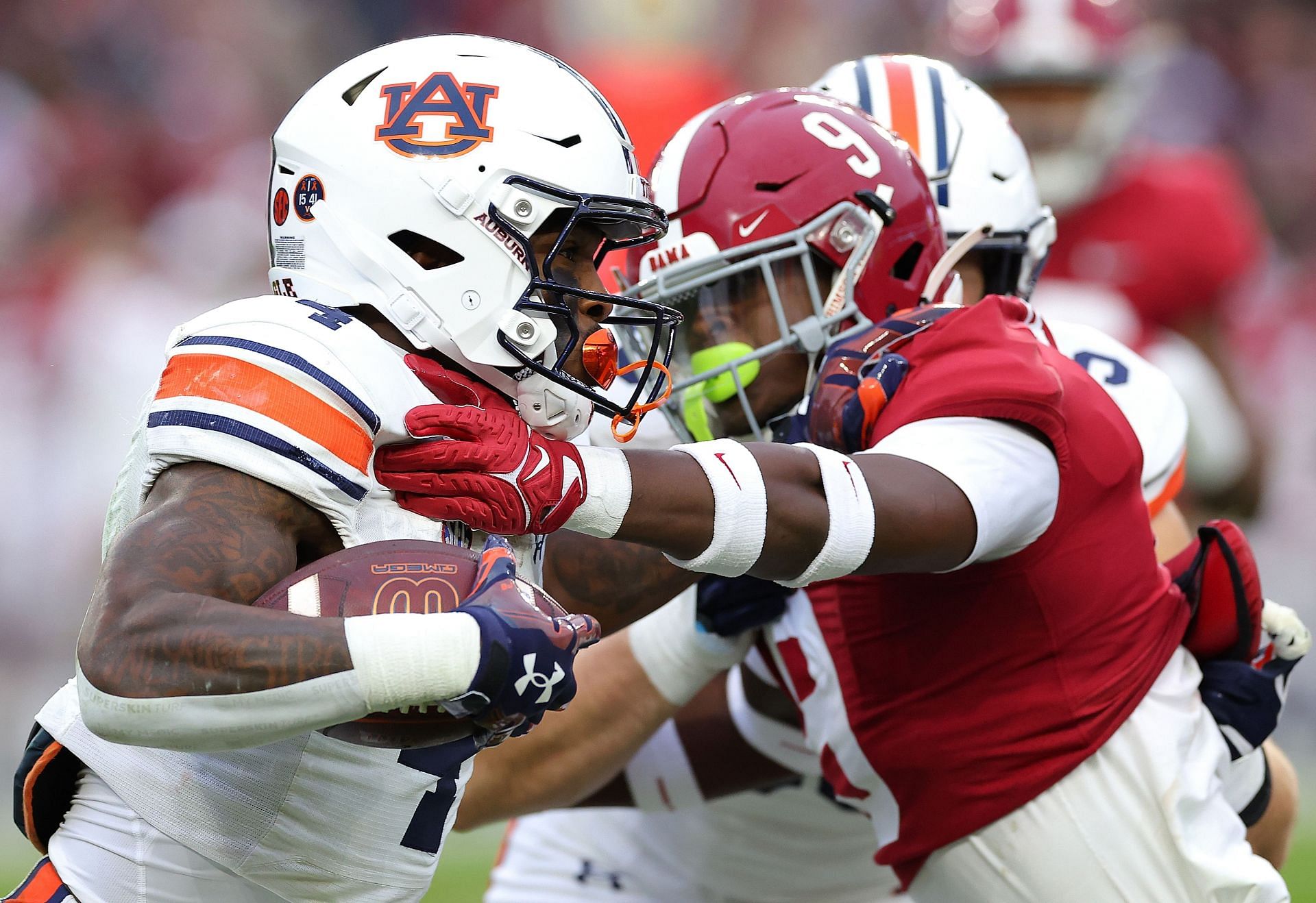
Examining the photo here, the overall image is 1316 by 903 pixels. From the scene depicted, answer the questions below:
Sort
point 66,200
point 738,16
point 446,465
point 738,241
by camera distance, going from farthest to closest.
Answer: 1. point 738,16
2. point 66,200
3. point 738,241
4. point 446,465

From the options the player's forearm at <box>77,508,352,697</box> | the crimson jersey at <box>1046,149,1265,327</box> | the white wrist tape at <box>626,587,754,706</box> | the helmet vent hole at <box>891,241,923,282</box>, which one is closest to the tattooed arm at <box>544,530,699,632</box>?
the white wrist tape at <box>626,587,754,706</box>

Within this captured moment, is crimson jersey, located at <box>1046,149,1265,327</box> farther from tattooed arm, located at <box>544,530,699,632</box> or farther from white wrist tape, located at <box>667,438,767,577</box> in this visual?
white wrist tape, located at <box>667,438,767,577</box>

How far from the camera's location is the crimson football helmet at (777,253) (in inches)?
112

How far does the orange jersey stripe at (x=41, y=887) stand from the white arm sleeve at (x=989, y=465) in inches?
47.1

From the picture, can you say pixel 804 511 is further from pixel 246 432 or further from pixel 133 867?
pixel 133 867

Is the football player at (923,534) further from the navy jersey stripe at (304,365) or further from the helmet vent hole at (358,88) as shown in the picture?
the helmet vent hole at (358,88)

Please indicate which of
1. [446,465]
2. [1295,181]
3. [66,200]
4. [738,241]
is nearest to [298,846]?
[446,465]

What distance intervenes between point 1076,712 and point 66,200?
24.6ft

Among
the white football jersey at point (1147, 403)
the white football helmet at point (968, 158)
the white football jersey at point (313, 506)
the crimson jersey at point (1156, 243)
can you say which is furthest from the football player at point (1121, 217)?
the white football jersey at point (313, 506)

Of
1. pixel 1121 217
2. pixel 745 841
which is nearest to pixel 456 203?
pixel 745 841

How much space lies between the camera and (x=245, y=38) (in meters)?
9.91

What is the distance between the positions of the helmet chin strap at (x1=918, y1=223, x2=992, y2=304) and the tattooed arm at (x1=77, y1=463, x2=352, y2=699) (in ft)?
4.68

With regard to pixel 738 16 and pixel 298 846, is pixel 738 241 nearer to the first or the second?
pixel 298 846

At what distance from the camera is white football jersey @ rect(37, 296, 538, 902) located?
1.89 m
